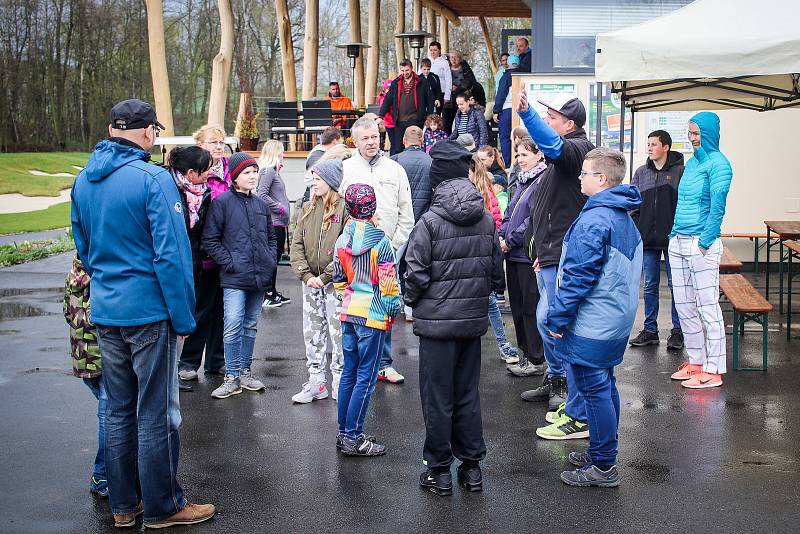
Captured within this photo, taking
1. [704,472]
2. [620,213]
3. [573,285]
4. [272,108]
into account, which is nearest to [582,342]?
[573,285]

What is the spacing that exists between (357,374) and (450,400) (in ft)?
2.65

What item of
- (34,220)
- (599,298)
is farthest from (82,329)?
(34,220)

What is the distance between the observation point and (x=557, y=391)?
696cm

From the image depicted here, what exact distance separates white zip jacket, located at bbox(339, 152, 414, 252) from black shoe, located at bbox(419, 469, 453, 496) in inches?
120

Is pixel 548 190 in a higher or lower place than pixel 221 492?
higher

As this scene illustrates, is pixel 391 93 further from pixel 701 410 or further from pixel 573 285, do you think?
pixel 573 285

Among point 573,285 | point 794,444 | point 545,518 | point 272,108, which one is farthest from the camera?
point 272,108

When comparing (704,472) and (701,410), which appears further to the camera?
(701,410)

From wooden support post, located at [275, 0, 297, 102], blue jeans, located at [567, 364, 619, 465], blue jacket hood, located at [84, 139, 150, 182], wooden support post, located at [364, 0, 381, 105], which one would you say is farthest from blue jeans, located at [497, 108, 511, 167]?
blue jacket hood, located at [84, 139, 150, 182]

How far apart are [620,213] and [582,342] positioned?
0.75 m

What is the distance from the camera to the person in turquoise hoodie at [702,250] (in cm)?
756

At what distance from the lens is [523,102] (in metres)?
5.70

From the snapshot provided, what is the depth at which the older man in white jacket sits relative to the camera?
7.75 metres

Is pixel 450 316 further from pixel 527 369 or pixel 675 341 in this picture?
pixel 675 341
